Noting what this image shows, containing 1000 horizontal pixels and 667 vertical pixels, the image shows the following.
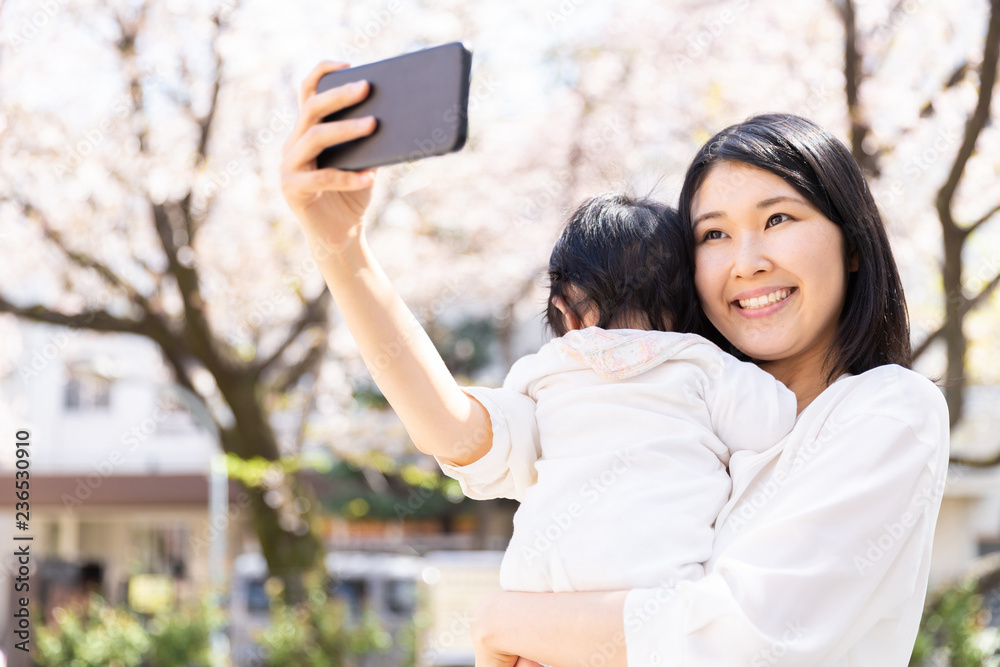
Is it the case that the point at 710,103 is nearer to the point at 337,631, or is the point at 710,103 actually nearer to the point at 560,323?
the point at 337,631

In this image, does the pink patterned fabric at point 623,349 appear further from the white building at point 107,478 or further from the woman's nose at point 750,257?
the white building at point 107,478

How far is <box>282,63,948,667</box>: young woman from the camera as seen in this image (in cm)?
113

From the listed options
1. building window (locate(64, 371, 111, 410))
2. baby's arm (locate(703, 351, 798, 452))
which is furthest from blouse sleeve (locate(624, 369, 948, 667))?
building window (locate(64, 371, 111, 410))

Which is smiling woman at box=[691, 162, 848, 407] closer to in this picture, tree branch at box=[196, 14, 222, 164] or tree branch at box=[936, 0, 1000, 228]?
tree branch at box=[936, 0, 1000, 228]

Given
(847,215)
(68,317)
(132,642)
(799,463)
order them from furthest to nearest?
(132,642) < (68,317) < (847,215) < (799,463)

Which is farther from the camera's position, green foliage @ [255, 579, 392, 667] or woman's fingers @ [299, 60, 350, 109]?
green foliage @ [255, 579, 392, 667]

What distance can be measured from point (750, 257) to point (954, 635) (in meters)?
5.97

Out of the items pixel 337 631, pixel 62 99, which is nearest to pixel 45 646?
pixel 337 631

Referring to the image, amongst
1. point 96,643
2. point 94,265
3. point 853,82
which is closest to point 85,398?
point 96,643

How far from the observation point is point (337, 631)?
766cm

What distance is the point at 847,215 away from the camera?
1531mm

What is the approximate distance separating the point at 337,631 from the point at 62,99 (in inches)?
196

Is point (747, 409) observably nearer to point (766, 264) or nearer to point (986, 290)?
point (766, 264)

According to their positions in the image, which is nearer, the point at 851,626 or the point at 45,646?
the point at 851,626
